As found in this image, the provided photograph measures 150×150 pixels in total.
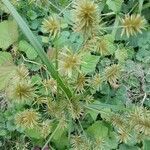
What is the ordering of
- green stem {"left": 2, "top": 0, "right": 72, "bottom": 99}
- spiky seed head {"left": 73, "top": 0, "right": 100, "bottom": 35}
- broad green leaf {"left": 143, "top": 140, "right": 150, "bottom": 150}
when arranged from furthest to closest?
broad green leaf {"left": 143, "top": 140, "right": 150, "bottom": 150}
green stem {"left": 2, "top": 0, "right": 72, "bottom": 99}
spiky seed head {"left": 73, "top": 0, "right": 100, "bottom": 35}

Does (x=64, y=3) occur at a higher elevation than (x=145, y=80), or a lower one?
higher

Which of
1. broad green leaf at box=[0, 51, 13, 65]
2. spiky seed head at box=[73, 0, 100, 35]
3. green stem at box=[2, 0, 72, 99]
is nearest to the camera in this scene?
spiky seed head at box=[73, 0, 100, 35]

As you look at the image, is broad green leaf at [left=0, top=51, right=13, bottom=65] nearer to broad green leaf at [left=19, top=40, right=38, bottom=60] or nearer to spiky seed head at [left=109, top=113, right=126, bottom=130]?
broad green leaf at [left=19, top=40, right=38, bottom=60]

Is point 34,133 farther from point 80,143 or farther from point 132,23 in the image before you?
point 132,23

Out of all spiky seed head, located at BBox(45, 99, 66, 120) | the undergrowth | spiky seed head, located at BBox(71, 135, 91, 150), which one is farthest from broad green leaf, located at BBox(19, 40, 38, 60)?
spiky seed head, located at BBox(71, 135, 91, 150)

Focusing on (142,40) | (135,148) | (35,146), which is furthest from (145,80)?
(35,146)

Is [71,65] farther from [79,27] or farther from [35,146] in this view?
[35,146]
